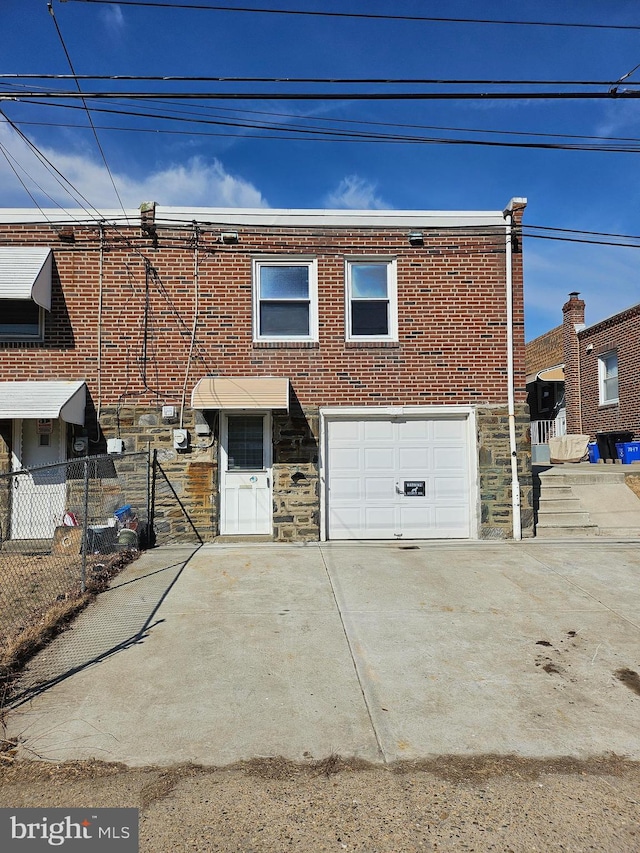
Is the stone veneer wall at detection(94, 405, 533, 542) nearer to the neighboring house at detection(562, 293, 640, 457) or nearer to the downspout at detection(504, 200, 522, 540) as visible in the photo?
the downspout at detection(504, 200, 522, 540)

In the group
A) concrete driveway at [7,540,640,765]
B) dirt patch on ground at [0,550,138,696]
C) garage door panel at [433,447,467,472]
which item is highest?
garage door panel at [433,447,467,472]

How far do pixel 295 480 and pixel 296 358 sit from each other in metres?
2.08

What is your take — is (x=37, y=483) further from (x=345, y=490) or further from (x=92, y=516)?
(x=345, y=490)

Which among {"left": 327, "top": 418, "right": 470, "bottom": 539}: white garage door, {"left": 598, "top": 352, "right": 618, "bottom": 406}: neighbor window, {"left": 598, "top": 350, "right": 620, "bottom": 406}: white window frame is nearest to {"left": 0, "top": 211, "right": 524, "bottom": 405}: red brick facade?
{"left": 327, "top": 418, "right": 470, "bottom": 539}: white garage door

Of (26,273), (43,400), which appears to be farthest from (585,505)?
(26,273)

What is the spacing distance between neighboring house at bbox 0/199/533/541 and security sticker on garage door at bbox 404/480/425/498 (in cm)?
3

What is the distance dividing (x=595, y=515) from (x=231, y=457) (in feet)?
22.5

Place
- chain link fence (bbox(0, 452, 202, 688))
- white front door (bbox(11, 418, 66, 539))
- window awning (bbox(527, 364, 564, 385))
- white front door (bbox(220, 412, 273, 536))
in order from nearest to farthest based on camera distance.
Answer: chain link fence (bbox(0, 452, 202, 688)), white front door (bbox(11, 418, 66, 539)), white front door (bbox(220, 412, 273, 536)), window awning (bbox(527, 364, 564, 385))

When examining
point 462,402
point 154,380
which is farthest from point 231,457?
point 462,402

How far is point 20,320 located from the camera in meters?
8.66

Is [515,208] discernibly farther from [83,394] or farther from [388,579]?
[83,394]

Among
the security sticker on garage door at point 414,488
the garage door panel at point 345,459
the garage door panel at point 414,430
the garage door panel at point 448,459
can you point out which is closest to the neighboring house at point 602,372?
the garage door panel at point 448,459

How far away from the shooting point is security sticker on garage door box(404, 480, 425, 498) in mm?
8875

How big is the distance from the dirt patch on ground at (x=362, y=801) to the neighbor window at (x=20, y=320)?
734 centimetres
